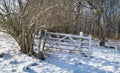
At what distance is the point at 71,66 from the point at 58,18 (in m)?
2.48

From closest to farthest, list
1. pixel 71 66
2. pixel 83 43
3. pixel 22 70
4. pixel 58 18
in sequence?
1. pixel 22 70
2. pixel 71 66
3. pixel 58 18
4. pixel 83 43

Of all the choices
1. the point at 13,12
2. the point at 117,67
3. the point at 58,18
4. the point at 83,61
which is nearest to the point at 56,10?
the point at 58,18

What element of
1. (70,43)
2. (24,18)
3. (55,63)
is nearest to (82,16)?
(70,43)

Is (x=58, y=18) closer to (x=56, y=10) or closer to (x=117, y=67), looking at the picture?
(x=56, y=10)

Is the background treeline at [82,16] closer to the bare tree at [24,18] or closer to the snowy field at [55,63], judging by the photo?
the bare tree at [24,18]

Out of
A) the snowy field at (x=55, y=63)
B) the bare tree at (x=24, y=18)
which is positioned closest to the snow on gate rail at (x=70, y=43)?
the snowy field at (x=55, y=63)

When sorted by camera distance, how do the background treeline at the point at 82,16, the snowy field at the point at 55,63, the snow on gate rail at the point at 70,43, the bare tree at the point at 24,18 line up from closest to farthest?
the snowy field at the point at 55,63 < the bare tree at the point at 24,18 < the background treeline at the point at 82,16 < the snow on gate rail at the point at 70,43

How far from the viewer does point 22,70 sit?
25.8ft

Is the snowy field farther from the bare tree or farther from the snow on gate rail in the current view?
the bare tree

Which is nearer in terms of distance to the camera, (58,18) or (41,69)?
(41,69)

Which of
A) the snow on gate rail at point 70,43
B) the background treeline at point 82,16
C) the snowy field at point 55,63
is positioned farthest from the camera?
the snow on gate rail at point 70,43

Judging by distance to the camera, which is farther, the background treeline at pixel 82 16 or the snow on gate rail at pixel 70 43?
the snow on gate rail at pixel 70 43

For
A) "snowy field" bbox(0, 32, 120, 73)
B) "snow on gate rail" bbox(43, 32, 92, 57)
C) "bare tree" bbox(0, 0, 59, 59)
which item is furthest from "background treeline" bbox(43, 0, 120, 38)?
"snowy field" bbox(0, 32, 120, 73)

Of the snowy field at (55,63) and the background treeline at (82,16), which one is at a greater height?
the background treeline at (82,16)
